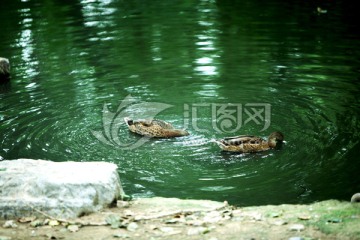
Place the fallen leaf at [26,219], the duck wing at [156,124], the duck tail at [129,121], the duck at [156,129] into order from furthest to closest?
the duck tail at [129,121] → the duck wing at [156,124] → the duck at [156,129] → the fallen leaf at [26,219]

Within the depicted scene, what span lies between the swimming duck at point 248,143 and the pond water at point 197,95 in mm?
132

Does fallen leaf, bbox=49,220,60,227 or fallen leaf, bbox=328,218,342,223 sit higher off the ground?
fallen leaf, bbox=49,220,60,227

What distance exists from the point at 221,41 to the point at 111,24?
4.68 metres

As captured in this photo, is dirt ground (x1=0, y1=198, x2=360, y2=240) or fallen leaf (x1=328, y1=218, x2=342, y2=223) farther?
fallen leaf (x1=328, y1=218, x2=342, y2=223)

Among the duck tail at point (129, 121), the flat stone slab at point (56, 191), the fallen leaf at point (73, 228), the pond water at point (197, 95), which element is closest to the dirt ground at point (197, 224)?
the fallen leaf at point (73, 228)

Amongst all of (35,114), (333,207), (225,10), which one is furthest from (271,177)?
(225,10)

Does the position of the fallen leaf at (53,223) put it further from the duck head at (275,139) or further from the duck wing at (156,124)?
the duck head at (275,139)

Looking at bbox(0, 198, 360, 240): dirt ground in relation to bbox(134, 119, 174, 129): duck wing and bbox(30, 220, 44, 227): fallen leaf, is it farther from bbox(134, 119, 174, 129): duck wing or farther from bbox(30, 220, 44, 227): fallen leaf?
bbox(134, 119, 174, 129): duck wing

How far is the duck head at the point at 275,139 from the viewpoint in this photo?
953cm

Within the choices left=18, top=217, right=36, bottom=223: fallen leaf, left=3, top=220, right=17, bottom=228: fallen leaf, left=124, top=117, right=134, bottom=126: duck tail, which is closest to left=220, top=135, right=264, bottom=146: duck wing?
left=124, top=117, right=134, bottom=126: duck tail

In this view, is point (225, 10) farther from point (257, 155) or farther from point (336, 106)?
point (257, 155)

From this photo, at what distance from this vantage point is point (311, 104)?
11578 mm

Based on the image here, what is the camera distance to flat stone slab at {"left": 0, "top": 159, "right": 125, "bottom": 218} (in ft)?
21.4

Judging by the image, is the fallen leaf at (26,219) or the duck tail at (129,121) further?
the duck tail at (129,121)
